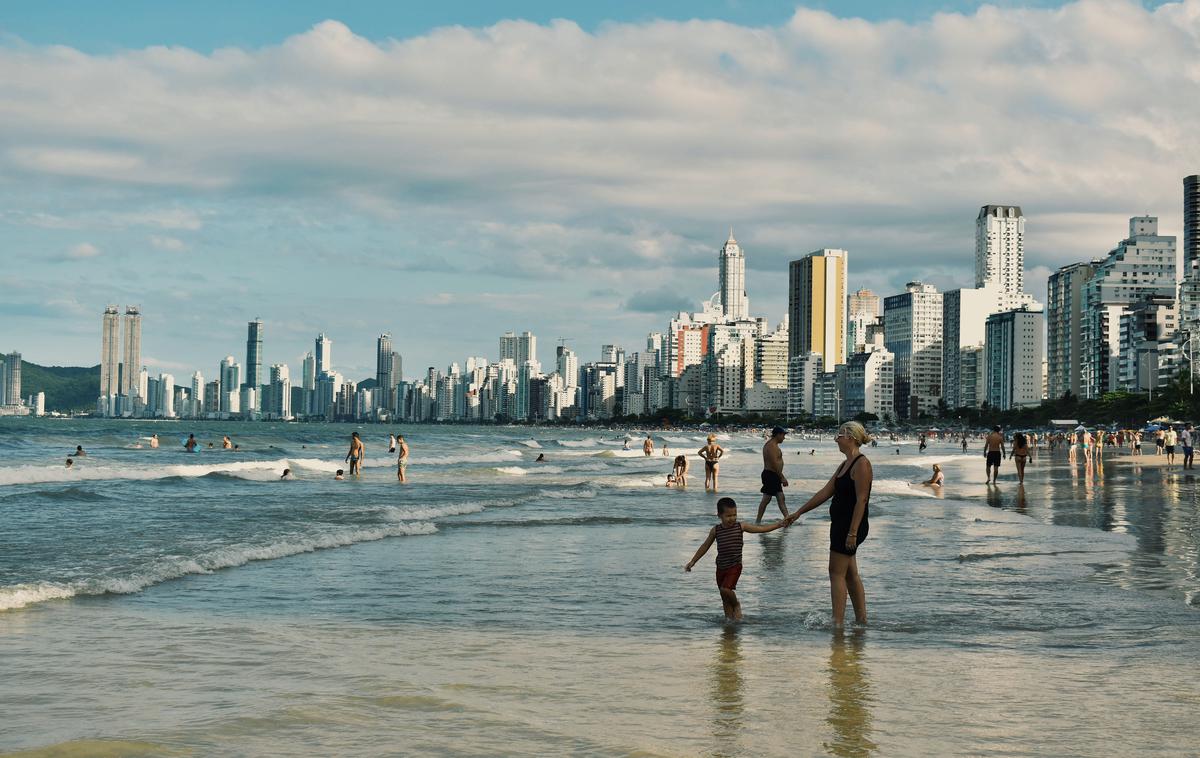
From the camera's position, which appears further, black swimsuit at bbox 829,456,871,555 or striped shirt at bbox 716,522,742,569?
striped shirt at bbox 716,522,742,569

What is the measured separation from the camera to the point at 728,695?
7418mm

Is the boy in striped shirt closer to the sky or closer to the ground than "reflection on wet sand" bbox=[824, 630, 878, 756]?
closer to the sky

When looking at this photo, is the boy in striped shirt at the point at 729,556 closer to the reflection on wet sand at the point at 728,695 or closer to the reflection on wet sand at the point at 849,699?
the reflection on wet sand at the point at 728,695

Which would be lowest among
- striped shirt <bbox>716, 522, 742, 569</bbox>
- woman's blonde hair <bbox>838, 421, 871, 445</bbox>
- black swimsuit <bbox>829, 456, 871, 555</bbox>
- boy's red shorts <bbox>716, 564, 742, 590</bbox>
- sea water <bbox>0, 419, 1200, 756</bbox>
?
sea water <bbox>0, 419, 1200, 756</bbox>

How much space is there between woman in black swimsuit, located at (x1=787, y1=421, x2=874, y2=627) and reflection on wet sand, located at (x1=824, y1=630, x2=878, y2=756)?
19.6 inches

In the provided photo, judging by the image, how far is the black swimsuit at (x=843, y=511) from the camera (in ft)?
30.6

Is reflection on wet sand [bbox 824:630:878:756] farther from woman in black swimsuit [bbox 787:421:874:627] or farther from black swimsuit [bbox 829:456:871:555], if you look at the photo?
black swimsuit [bbox 829:456:871:555]

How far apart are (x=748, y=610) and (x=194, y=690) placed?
5403 millimetres

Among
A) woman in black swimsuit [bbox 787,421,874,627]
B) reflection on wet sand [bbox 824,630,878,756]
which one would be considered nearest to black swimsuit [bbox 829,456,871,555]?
woman in black swimsuit [bbox 787,421,874,627]

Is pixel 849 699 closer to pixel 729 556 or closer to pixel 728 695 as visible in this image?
pixel 728 695

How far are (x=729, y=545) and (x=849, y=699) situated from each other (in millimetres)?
3065

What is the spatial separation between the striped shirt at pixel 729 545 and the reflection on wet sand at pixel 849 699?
116 centimetres

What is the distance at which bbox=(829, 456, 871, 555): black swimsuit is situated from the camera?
9.34 m

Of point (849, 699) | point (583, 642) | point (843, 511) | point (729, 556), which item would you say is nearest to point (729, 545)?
point (729, 556)
